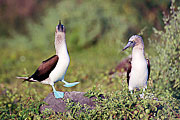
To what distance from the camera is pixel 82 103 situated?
3615 millimetres

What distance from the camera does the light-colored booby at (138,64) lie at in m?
3.44

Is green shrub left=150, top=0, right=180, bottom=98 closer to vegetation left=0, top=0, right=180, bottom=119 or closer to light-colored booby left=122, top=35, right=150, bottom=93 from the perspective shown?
vegetation left=0, top=0, right=180, bottom=119

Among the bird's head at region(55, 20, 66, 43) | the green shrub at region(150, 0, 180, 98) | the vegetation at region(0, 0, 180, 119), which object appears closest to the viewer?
the bird's head at region(55, 20, 66, 43)

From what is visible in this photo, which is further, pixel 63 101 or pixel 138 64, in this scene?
pixel 63 101

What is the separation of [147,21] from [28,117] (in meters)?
6.25

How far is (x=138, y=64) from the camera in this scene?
3457 millimetres

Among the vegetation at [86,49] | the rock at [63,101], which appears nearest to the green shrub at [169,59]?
the vegetation at [86,49]

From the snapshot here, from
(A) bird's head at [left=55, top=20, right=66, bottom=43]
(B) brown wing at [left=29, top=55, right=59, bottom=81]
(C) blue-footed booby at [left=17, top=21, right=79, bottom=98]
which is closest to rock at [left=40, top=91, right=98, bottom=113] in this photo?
(C) blue-footed booby at [left=17, top=21, right=79, bottom=98]

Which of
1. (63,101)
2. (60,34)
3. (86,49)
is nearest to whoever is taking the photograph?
(60,34)

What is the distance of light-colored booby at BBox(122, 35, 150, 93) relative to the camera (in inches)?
135

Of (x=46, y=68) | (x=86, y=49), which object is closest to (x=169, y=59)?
(x=46, y=68)

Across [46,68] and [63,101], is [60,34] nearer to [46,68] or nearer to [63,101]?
[46,68]

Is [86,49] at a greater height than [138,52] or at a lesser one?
greater

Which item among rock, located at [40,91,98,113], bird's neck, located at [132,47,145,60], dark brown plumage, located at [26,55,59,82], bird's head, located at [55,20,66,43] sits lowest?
rock, located at [40,91,98,113]
